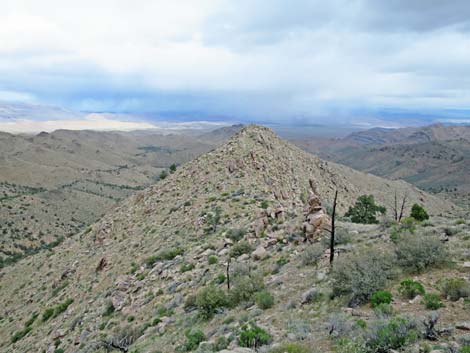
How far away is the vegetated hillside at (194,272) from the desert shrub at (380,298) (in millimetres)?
351

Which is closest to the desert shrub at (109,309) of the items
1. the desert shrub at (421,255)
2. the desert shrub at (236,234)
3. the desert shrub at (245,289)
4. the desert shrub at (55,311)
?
the desert shrub at (55,311)

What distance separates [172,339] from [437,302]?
904 cm

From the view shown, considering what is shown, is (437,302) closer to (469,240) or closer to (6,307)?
(469,240)

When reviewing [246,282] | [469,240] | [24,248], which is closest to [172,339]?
[246,282]

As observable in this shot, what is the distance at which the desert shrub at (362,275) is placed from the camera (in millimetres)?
11859

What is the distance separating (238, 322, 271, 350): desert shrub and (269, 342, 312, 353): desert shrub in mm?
796

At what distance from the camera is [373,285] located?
1187cm

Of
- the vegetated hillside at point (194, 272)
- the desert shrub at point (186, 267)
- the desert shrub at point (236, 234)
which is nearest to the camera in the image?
the vegetated hillside at point (194, 272)

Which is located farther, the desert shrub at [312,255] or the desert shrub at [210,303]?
the desert shrub at [312,255]

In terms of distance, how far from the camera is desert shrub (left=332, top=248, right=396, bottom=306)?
11859mm

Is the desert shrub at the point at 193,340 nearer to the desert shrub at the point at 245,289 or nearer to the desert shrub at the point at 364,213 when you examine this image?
the desert shrub at the point at 245,289

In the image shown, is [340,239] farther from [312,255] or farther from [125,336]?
[125,336]

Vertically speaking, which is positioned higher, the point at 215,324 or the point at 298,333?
the point at 298,333

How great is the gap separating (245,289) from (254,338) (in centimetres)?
487
